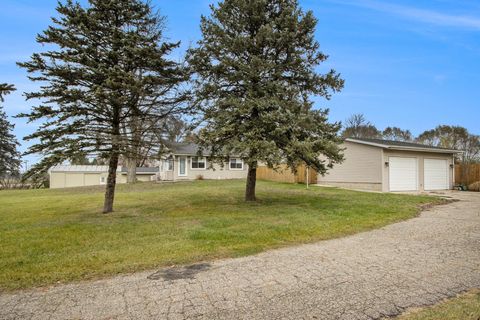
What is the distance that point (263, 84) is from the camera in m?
12.0

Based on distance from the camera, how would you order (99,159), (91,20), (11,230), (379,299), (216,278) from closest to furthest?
(379,299), (216,278), (11,230), (91,20), (99,159)

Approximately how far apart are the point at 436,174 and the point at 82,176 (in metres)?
42.6

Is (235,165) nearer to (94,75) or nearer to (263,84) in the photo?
(263,84)

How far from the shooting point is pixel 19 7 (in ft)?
36.4

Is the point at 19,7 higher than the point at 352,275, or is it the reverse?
the point at 19,7

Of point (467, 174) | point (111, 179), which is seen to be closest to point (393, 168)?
point (467, 174)

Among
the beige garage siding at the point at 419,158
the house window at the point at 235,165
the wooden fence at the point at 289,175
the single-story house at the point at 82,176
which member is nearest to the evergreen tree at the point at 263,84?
the beige garage siding at the point at 419,158

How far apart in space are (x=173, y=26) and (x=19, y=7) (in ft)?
22.8

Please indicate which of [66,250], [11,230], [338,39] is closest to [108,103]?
[11,230]

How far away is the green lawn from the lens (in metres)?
5.34

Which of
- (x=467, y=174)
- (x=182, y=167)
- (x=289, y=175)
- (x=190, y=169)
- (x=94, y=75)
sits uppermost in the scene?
(x=94, y=75)

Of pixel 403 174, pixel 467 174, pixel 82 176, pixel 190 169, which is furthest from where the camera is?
pixel 82 176

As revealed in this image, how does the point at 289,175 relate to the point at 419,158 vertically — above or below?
below

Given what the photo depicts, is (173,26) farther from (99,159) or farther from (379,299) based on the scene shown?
(379,299)
